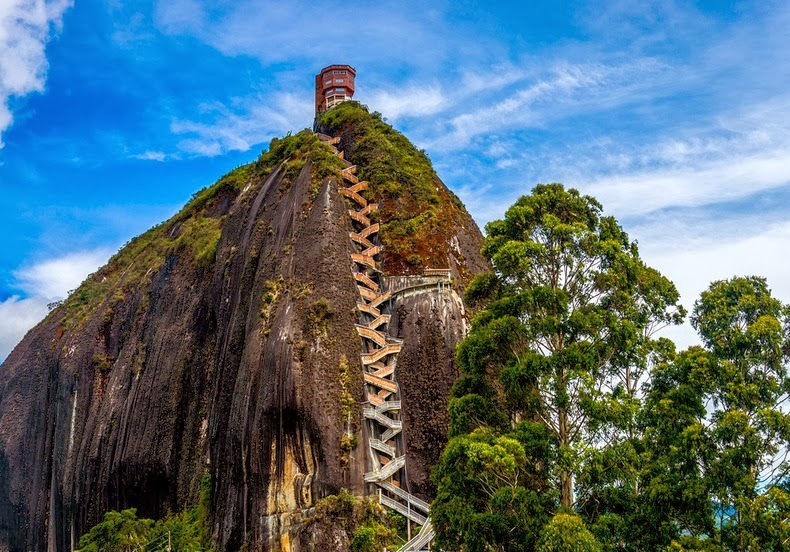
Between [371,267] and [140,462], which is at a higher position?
[371,267]

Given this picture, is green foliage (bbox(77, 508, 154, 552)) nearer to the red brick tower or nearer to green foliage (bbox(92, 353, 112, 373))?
green foliage (bbox(92, 353, 112, 373))

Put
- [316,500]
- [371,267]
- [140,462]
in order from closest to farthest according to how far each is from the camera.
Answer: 1. [316,500]
2. [371,267]
3. [140,462]

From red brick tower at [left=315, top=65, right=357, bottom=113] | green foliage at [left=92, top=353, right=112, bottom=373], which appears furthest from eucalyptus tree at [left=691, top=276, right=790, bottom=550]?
red brick tower at [left=315, top=65, right=357, bottom=113]

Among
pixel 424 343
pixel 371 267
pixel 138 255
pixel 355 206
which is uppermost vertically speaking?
pixel 138 255

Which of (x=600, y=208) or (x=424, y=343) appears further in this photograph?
(x=424, y=343)

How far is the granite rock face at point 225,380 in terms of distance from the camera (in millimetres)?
28031

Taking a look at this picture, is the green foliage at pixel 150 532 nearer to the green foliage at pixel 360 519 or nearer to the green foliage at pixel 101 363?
→ the green foliage at pixel 360 519

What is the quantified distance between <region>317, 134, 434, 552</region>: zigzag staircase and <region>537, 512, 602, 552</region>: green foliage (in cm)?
975

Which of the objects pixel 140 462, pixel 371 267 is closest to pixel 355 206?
pixel 371 267

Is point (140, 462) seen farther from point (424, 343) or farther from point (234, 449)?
point (424, 343)

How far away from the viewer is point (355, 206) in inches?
1471

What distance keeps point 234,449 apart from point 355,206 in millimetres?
13673

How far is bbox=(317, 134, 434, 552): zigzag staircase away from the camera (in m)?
27.7

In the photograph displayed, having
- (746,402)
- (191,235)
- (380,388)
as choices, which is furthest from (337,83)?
(746,402)
